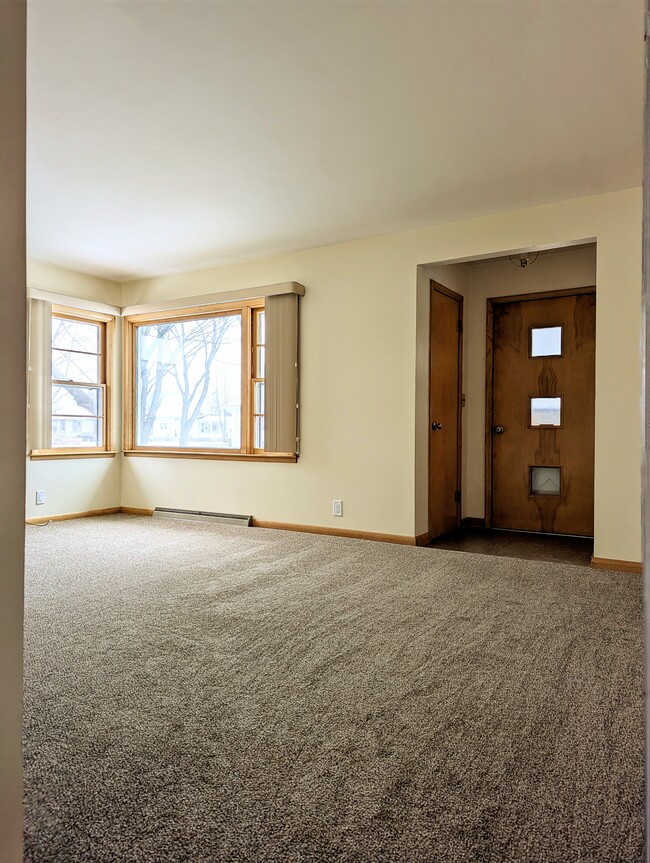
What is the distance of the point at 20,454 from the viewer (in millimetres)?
917

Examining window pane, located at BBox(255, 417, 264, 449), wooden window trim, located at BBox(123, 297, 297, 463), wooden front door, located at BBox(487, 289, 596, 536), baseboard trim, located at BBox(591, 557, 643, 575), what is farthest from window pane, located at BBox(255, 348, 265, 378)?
baseboard trim, located at BBox(591, 557, 643, 575)

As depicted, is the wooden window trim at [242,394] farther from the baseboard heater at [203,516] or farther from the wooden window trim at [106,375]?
the baseboard heater at [203,516]

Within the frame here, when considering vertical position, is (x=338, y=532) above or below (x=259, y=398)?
below

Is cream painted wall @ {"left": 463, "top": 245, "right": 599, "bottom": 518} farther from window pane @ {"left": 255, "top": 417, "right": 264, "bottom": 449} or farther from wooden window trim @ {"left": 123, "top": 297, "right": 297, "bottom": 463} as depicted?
window pane @ {"left": 255, "top": 417, "right": 264, "bottom": 449}

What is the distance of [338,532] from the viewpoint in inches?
196

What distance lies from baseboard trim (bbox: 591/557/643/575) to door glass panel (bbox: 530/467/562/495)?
4.48 feet

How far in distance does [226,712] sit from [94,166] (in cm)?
313

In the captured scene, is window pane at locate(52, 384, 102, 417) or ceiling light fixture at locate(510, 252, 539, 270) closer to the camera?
ceiling light fixture at locate(510, 252, 539, 270)

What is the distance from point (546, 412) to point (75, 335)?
4657mm

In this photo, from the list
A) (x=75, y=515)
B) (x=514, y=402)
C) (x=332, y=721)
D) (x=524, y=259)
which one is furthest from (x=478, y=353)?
(x=332, y=721)

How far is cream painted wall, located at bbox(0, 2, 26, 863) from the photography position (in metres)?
0.87

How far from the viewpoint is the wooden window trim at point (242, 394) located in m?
5.46

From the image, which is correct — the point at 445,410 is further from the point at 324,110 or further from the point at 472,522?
the point at 324,110

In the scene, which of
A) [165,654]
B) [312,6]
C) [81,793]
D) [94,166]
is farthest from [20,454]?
[94,166]
